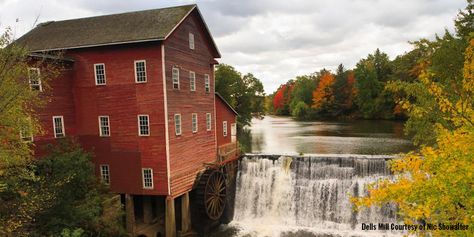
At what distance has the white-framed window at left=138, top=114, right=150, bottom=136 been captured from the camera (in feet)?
58.0

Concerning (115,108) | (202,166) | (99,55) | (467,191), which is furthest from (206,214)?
(467,191)

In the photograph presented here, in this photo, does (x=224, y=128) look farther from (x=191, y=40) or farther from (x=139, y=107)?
(x=139, y=107)

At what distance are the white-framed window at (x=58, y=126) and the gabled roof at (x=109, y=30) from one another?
3827 millimetres

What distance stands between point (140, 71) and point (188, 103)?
3393mm

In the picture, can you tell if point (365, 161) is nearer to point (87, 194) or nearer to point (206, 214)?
point (206, 214)

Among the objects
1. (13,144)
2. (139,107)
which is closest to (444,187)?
(13,144)

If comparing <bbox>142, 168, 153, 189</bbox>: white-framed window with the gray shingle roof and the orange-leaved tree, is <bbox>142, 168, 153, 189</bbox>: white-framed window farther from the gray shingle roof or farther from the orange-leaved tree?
the orange-leaved tree

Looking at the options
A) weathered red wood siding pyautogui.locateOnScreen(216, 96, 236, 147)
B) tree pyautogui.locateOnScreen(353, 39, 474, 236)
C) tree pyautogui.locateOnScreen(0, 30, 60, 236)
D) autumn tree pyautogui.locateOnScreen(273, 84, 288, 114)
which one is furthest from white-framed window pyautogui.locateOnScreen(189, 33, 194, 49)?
autumn tree pyautogui.locateOnScreen(273, 84, 288, 114)

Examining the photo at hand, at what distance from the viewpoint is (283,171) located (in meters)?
22.7

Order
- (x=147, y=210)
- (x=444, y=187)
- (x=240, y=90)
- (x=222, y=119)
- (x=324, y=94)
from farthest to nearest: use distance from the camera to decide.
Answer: (x=324, y=94) → (x=240, y=90) → (x=222, y=119) → (x=147, y=210) → (x=444, y=187)

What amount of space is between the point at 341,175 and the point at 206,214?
8.74 meters

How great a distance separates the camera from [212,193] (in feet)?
67.0

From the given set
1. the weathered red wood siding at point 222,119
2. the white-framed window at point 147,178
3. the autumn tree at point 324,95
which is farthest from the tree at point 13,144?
the autumn tree at point 324,95

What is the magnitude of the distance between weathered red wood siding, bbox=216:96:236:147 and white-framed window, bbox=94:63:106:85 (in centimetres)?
873
